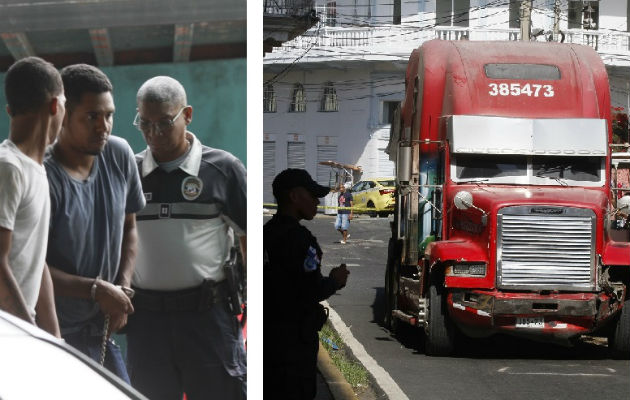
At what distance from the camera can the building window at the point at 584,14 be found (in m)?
41.0

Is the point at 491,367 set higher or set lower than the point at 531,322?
lower

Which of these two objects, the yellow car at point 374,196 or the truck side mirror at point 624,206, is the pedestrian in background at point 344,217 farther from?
the truck side mirror at point 624,206

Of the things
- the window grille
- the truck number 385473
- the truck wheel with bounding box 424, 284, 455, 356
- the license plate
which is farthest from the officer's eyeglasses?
the window grille

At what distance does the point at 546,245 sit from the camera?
12438 mm

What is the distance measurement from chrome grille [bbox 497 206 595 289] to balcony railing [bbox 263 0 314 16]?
20.0ft

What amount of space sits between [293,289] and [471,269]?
6641 millimetres

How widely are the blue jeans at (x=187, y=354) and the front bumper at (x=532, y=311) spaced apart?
790 cm

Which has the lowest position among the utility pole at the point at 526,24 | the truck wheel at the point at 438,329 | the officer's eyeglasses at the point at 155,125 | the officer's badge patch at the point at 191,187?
the truck wheel at the point at 438,329

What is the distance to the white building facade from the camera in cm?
4147

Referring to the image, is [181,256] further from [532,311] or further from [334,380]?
[532,311]

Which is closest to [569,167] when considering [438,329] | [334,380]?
[438,329]

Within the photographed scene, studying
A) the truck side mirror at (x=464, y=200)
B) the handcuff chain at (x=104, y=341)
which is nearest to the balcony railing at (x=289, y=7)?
the truck side mirror at (x=464, y=200)

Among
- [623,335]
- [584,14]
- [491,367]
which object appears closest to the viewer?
[491,367]

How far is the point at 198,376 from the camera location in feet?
14.7
